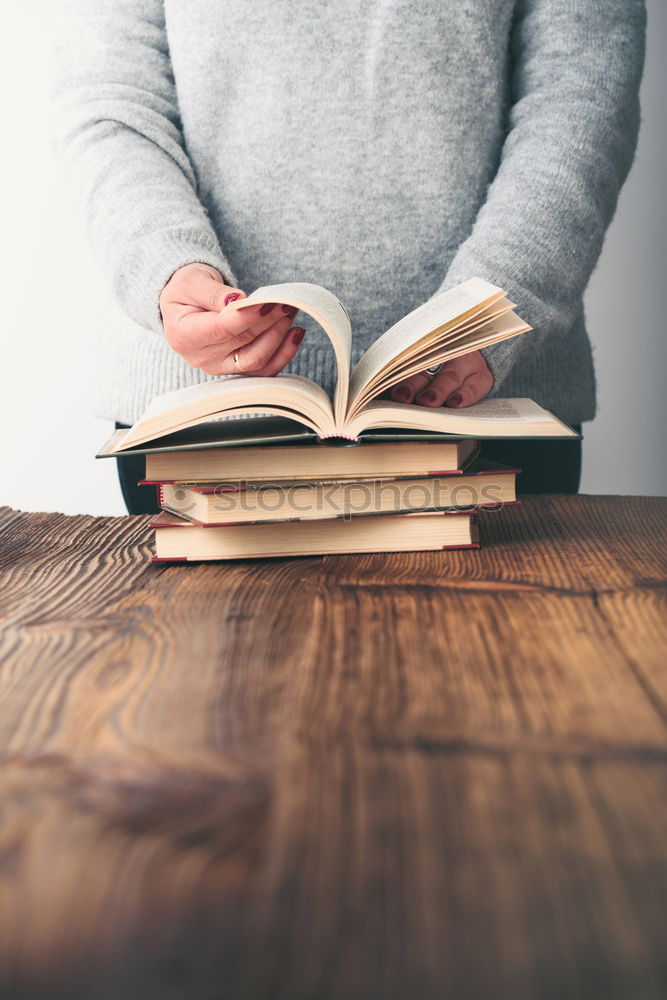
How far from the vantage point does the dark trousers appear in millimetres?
1290

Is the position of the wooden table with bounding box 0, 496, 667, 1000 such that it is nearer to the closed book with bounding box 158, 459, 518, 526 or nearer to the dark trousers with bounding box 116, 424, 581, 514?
the closed book with bounding box 158, 459, 518, 526

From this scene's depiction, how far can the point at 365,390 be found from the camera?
2.54ft

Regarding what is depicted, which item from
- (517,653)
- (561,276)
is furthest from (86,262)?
(517,653)

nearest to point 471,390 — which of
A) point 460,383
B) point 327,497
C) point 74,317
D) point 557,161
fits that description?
point 460,383

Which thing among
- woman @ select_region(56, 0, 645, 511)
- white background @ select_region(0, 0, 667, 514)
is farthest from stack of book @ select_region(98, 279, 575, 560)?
white background @ select_region(0, 0, 667, 514)

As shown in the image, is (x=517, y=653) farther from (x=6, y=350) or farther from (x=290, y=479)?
(x=6, y=350)

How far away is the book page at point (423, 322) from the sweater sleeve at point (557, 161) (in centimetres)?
16

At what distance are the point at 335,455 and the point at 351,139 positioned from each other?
1.87 feet

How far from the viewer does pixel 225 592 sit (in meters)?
0.71

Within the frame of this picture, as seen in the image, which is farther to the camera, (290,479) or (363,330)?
(363,330)

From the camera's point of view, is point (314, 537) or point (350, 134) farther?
point (350, 134)

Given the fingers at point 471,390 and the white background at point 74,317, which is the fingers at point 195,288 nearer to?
the fingers at point 471,390

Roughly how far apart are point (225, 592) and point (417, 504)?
205 mm

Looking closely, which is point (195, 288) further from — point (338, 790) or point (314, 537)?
point (338, 790)
